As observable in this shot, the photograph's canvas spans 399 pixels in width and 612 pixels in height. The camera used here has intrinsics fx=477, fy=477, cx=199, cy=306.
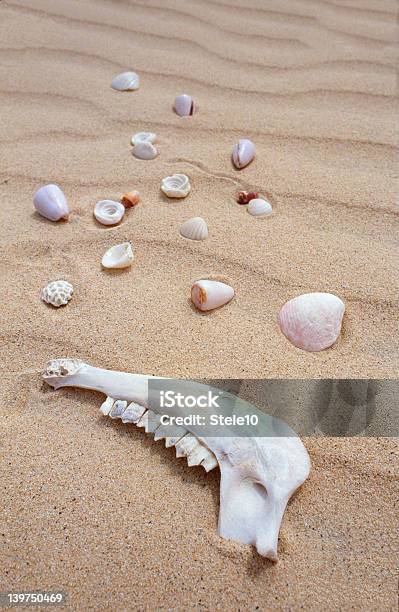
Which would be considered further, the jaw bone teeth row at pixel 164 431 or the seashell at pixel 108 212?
the seashell at pixel 108 212

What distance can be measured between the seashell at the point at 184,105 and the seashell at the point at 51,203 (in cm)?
67

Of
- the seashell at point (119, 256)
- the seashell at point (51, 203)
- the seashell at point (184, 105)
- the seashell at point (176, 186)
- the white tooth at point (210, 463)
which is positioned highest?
the seashell at point (184, 105)

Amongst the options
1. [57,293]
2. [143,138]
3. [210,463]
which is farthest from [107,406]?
[143,138]

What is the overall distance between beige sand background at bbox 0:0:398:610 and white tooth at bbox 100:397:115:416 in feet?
0.09

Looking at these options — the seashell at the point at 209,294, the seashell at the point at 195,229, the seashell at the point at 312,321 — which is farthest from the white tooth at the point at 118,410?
the seashell at the point at 195,229

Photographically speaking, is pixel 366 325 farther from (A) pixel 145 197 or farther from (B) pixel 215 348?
(A) pixel 145 197

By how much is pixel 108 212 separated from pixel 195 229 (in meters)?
0.29

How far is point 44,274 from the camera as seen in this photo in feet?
4.33

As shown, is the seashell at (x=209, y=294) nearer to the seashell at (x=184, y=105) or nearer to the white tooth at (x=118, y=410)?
the white tooth at (x=118, y=410)

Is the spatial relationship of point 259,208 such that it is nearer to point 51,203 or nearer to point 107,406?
point 51,203

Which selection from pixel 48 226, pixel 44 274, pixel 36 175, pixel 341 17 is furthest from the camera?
pixel 341 17

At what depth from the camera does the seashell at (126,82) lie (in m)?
1.98

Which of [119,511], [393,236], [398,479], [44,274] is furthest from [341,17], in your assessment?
[119,511]

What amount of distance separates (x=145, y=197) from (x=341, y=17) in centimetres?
171
